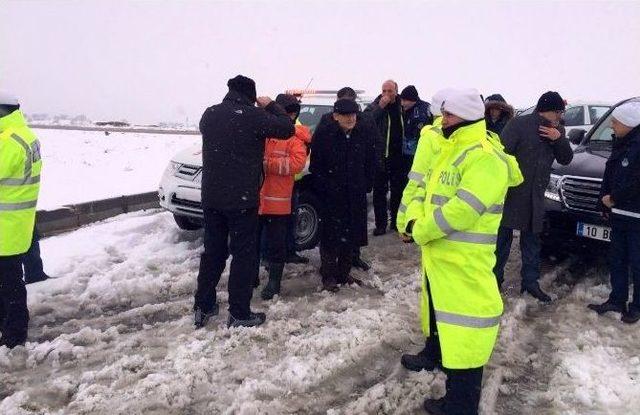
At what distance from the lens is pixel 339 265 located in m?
5.32

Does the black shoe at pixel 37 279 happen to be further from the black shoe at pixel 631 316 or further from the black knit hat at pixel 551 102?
the black shoe at pixel 631 316

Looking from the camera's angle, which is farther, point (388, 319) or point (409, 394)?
point (388, 319)

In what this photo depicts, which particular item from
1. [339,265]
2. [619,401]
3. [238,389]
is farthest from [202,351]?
[619,401]

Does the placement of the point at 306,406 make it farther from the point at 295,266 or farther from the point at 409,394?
the point at 295,266

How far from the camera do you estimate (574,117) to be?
40.2ft

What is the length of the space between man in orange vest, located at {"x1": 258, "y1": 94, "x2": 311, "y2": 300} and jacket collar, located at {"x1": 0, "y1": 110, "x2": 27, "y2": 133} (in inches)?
79.2

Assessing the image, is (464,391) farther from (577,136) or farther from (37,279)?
(577,136)

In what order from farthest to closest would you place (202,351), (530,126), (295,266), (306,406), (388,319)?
(295,266)
(530,126)
(388,319)
(202,351)
(306,406)

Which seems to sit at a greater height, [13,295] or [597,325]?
[13,295]

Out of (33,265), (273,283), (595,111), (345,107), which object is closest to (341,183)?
(345,107)

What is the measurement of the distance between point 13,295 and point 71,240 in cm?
274

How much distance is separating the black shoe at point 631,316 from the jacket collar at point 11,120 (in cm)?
530

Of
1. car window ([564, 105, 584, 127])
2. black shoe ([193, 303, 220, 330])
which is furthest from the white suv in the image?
car window ([564, 105, 584, 127])

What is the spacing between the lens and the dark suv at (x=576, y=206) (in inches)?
Result: 206
